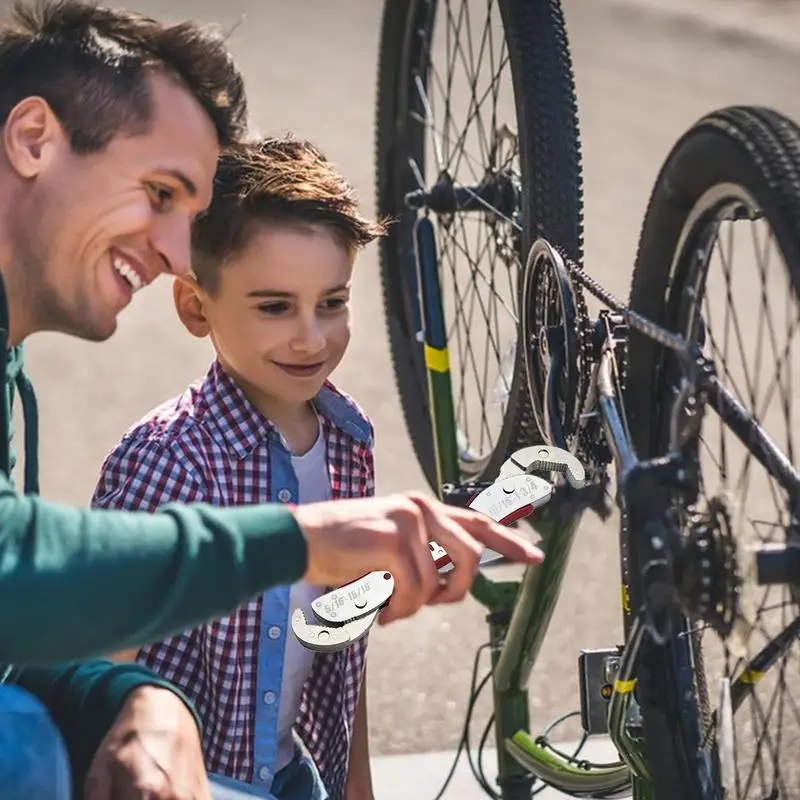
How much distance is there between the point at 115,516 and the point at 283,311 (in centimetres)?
84

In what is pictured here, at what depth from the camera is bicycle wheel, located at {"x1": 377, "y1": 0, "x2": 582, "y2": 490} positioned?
2.25m

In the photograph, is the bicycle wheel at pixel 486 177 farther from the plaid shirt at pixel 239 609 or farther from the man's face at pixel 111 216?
the man's face at pixel 111 216

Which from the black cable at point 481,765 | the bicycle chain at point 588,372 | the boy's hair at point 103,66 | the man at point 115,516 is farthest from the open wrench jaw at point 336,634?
the black cable at point 481,765

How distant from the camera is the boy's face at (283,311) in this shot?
216cm

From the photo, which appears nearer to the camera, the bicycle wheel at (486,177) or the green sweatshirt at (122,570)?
the green sweatshirt at (122,570)

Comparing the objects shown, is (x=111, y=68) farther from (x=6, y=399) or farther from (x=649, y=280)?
(x=649, y=280)

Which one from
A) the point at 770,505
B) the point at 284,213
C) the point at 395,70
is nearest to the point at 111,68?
the point at 284,213

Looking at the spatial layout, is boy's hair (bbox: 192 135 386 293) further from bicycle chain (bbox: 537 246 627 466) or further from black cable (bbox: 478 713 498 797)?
black cable (bbox: 478 713 498 797)

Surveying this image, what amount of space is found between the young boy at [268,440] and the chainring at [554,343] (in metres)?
0.27

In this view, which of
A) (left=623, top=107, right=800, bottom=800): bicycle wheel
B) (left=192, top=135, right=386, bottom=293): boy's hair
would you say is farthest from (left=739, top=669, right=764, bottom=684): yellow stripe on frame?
(left=192, top=135, right=386, bottom=293): boy's hair

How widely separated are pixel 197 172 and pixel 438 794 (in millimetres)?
1286

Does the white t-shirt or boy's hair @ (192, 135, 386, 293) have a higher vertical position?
boy's hair @ (192, 135, 386, 293)

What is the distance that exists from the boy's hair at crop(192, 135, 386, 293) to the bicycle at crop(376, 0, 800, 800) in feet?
0.85

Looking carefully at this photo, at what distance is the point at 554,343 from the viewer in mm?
1965
